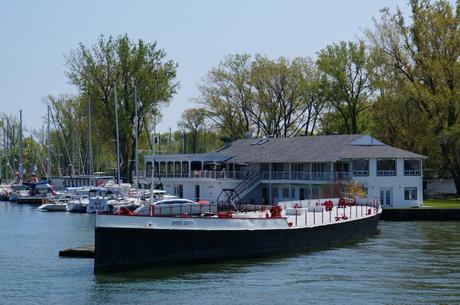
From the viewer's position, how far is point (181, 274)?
135 ft

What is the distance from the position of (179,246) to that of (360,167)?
40314 mm

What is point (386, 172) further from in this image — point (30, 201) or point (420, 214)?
point (30, 201)

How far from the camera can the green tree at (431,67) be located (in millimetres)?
87500

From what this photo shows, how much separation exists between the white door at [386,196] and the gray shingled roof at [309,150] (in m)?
3.07

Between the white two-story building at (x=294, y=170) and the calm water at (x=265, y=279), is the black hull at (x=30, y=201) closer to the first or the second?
the white two-story building at (x=294, y=170)

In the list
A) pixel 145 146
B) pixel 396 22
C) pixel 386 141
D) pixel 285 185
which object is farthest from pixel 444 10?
pixel 145 146

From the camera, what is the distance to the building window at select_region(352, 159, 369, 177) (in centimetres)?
8012

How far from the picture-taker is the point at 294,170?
Result: 8744 centimetres

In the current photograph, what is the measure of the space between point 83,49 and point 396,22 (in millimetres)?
37640

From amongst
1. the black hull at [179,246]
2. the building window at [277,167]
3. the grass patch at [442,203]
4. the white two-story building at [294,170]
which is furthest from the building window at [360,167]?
the black hull at [179,246]

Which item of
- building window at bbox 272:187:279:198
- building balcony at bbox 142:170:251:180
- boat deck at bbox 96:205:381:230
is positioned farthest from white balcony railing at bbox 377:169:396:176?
boat deck at bbox 96:205:381:230

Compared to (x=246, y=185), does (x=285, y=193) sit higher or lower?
lower

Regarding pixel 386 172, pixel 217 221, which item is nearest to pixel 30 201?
pixel 386 172

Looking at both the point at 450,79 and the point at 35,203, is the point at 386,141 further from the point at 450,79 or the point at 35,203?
the point at 35,203
